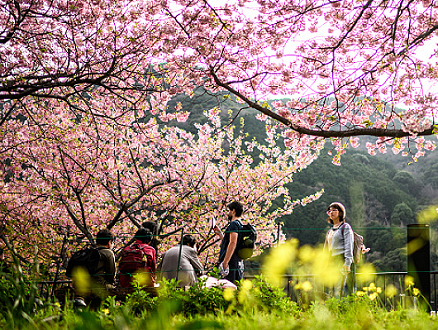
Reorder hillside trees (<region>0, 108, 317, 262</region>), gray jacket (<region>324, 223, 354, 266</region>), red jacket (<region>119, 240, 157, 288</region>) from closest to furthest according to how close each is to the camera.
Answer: gray jacket (<region>324, 223, 354, 266</region>) < red jacket (<region>119, 240, 157, 288</region>) < hillside trees (<region>0, 108, 317, 262</region>)

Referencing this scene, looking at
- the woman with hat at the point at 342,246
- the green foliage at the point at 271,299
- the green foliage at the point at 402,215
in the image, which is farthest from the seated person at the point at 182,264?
the green foliage at the point at 402,215

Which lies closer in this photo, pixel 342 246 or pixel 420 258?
pixel 342 246

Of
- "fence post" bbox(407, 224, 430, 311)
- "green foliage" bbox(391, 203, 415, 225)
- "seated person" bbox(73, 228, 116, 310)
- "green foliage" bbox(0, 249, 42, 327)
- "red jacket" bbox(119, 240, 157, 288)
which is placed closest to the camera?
"green foliage" bbox(0, 249, 42, 327)

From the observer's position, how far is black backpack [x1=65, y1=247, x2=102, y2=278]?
408 cm

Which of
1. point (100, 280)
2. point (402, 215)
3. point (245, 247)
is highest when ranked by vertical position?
point (402, 215)

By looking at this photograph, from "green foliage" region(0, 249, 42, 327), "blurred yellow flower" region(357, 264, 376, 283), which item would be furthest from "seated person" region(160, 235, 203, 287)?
"green foliage" region(0, 249, 42, 327)

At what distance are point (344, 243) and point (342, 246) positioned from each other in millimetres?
47

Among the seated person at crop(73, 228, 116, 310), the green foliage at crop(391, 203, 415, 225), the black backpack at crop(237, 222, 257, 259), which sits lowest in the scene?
the seated person at crop(73, 228, 116, 310)

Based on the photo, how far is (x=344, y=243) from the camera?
4.32 meters

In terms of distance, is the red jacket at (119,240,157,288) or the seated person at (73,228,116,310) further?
the red jacket at (119,240,157,288)

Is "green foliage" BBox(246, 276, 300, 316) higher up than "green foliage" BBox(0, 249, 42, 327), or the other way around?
"green foliage" BBox(0, 249, 42, 327)

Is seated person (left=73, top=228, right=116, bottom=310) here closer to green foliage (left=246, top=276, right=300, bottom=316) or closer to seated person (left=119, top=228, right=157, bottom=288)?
seated person (left=119, top=228, right=157, bottom=288)

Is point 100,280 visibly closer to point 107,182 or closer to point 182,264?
point 182,264

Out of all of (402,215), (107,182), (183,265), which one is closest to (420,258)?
(183,265)
